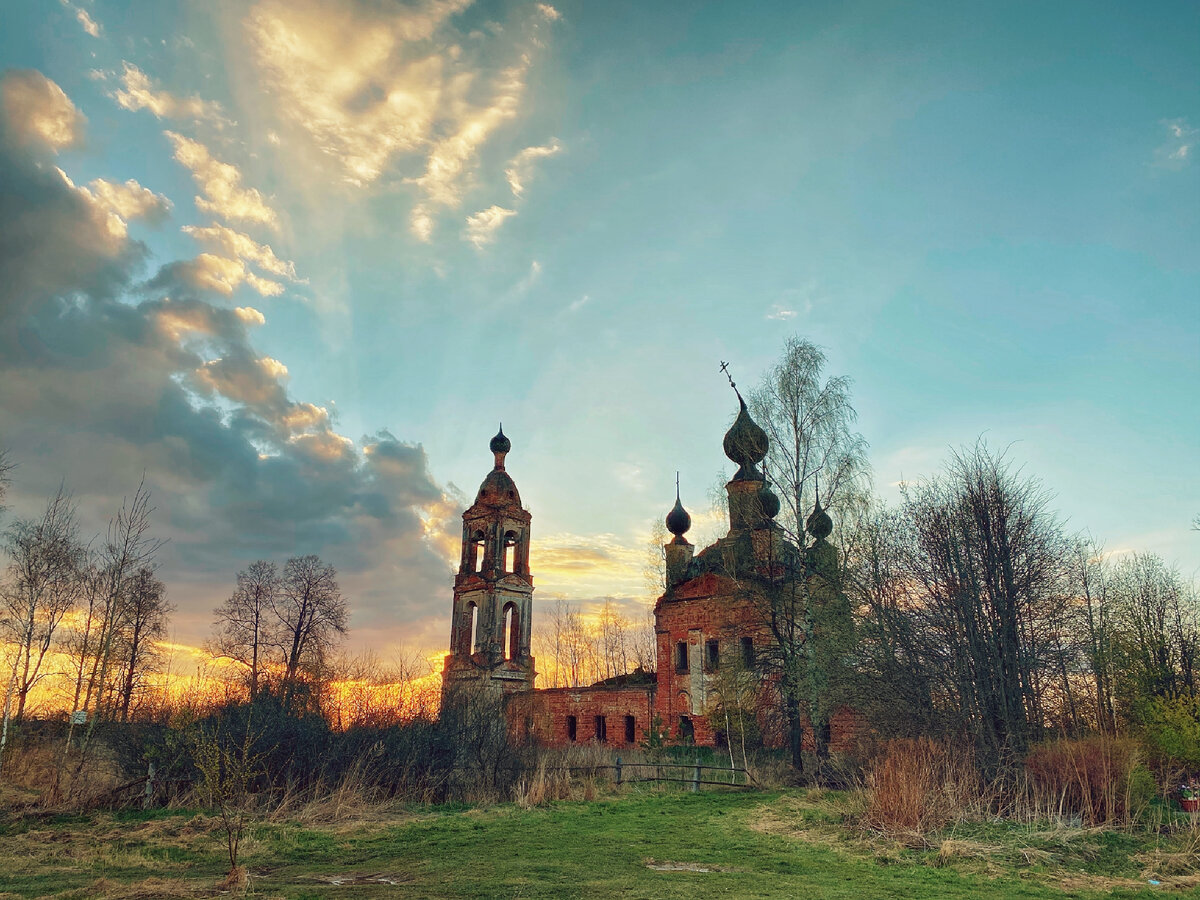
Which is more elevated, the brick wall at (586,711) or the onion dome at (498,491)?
the onion dome at (498,491)

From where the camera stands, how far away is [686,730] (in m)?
29.8

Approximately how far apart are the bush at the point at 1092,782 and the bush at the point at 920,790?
3.45ft

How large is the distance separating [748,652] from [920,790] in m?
15.9

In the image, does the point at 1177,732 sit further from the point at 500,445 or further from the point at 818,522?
the point at 500,445

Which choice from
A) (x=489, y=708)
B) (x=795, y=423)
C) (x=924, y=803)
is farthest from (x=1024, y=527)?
(x=489, y=708)

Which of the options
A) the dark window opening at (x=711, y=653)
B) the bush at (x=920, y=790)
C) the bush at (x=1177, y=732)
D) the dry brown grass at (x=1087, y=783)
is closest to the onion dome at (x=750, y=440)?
the dark window opening at (x=711, y=653)

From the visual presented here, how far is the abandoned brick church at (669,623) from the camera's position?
74.4ft

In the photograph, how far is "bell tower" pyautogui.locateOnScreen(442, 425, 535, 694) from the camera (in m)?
34.6

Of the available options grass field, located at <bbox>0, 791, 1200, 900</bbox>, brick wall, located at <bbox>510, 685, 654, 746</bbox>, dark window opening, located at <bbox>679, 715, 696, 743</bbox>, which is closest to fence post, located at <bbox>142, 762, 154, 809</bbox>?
grass field, located at <bbox>0, 791, 1200, 900</bbox>

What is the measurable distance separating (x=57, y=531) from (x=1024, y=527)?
23.1 metres

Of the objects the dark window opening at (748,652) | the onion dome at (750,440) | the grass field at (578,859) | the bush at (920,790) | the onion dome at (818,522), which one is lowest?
the grass field at (578,859)

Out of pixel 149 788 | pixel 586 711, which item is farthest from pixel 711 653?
pixel 149 788

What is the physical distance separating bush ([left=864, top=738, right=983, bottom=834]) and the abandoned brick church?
8.01 meters

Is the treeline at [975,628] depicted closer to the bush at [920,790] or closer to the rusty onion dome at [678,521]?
the bush at [920,790]
